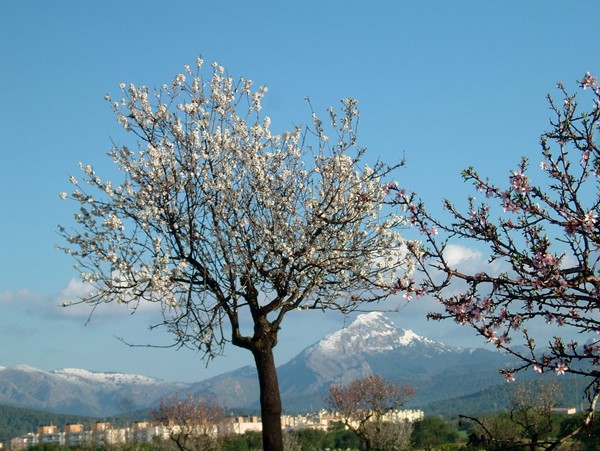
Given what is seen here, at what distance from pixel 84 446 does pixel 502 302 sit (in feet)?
283

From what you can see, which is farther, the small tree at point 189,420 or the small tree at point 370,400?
the small tree at point 370,400

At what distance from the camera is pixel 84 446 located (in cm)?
8688

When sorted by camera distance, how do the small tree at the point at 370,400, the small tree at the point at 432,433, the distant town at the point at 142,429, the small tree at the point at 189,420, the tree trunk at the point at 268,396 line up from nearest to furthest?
the tree trunk at the point at 268,396 → the small tree at the point at 189,420 → the small tree at the point at 370,400 → the distant town at the point at 142,429 → the small tree at the point at 432,433

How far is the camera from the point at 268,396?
55.4ft

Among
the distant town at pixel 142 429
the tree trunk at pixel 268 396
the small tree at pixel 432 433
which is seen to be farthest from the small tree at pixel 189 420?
the tree trunk at pixel 268 396

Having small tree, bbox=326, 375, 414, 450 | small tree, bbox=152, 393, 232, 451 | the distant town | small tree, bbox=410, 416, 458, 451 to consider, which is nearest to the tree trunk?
small tree, bbox=152, 393, 232, 451

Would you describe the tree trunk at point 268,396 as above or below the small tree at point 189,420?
below

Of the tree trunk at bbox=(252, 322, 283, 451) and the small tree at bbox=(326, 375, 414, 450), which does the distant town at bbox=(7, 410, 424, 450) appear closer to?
the small tree at bbox=(326, 375, 414, 450)

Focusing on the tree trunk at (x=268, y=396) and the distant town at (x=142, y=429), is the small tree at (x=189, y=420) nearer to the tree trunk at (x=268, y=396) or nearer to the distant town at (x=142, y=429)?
the distant town at (x=142, y=429)

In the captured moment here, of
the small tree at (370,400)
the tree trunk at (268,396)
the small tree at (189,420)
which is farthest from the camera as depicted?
the small tree at (370,400)

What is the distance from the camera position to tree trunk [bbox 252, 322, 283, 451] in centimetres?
1667

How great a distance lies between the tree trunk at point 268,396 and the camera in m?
16.7

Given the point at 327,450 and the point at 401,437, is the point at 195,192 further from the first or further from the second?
the point at 327,450

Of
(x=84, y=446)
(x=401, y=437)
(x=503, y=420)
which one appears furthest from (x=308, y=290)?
(x=84, y=446)
